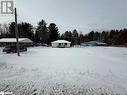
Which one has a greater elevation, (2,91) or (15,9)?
(15,9)

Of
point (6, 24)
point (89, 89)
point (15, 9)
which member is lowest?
point (89, 89)

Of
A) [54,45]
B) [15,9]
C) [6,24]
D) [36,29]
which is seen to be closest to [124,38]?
[54,45]

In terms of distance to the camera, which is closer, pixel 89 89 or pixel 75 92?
pixel 75 92

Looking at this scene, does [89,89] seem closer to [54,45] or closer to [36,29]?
[54,45]

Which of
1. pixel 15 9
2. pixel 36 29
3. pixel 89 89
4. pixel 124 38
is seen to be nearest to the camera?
pixel 89 89

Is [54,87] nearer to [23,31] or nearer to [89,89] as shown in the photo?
[89,89]

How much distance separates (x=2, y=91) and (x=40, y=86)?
4.98 ft

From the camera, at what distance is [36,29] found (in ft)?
297

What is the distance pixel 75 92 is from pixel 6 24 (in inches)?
4168

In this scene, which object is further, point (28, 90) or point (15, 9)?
point (15, 9)

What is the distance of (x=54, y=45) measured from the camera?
6700 centimetres

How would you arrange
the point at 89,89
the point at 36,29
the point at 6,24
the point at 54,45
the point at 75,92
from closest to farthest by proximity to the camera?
the point at 75,92
the point at 89,89
the point at 54,45
the point at 36,29
the point at 6,24

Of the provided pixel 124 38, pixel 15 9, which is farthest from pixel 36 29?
pixel 15 9

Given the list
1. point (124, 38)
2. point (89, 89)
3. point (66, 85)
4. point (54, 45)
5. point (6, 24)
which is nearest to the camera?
point (89, 89)
